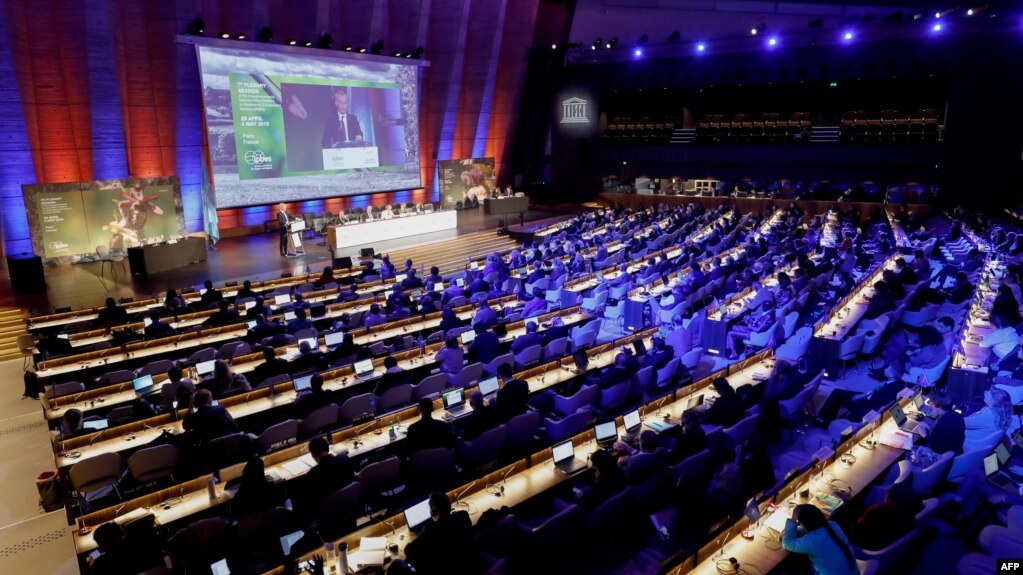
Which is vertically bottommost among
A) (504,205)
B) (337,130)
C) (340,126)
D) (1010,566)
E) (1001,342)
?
(1010,566)

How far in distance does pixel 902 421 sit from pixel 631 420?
2.79m

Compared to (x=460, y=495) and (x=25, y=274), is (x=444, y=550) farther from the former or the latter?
(x=25, y=274)

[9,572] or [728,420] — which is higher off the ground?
[728,420]

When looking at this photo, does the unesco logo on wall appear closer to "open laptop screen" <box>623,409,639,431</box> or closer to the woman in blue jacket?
"open laptop screen" <box>623,409,639,431</box>

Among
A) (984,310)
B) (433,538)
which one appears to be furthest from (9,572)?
(984,310)

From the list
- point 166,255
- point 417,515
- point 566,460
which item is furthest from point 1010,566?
point 166,255

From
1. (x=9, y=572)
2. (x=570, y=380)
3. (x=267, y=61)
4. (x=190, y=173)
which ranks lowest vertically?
(x=9, y=572)

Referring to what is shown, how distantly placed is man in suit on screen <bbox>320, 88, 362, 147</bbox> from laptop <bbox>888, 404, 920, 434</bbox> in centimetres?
1953

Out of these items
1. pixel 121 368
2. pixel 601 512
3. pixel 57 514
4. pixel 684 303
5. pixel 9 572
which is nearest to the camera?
pixel 601 512

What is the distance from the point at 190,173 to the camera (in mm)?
19625

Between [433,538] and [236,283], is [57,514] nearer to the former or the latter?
[433,538]

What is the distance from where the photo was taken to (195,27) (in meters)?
18.0

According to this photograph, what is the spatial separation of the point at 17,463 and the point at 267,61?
15380mm

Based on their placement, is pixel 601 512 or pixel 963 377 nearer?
pixel 601 512
